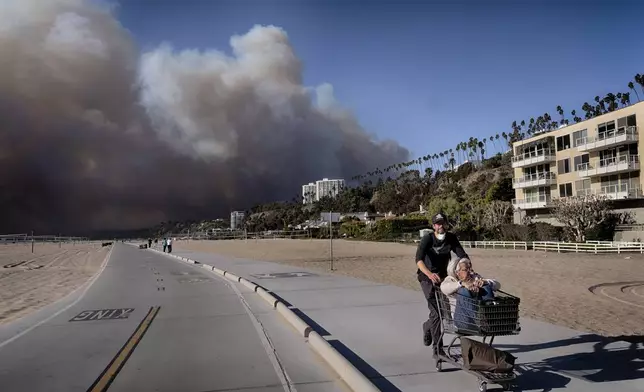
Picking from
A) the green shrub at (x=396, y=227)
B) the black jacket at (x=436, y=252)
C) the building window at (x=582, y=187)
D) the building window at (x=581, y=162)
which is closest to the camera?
the black jacket at (x=436, y=252)

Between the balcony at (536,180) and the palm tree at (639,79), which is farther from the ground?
the palm tree at (639,79)

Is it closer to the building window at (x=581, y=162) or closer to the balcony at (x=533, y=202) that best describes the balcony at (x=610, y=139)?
the building window at (x=581, y=162)

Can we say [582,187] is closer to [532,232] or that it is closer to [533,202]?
[533,202]

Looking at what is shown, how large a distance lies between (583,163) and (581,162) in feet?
1.81

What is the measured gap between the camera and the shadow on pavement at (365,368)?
18.9ft

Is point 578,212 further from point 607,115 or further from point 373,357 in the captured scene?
point 373,357

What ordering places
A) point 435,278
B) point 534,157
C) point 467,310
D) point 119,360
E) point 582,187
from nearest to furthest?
→ point 467,310 → point 435,278 → point 119,360 → point 582,187 → point 534,157

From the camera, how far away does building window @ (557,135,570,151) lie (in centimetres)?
5878

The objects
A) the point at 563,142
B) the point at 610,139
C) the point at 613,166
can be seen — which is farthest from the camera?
the point at 563,142

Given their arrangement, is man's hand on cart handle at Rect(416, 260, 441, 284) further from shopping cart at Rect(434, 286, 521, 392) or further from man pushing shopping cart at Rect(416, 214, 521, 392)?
shopping cart at Rect(434, 286, 521, 392)

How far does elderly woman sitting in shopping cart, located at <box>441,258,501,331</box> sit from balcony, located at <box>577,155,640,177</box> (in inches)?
2015

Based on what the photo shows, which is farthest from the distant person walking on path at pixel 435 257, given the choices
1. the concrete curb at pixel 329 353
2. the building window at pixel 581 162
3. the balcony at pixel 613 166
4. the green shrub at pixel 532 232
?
the building window at pixel 581 162

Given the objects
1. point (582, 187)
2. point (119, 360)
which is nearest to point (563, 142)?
point (582, 187)

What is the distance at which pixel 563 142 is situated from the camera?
2347 inches
